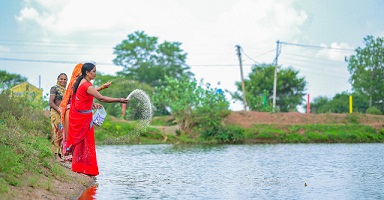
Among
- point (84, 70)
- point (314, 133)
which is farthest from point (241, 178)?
point (314, 133)

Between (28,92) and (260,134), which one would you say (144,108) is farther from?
(260,134)

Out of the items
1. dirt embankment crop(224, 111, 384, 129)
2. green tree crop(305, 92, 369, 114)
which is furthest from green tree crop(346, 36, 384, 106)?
Result: dirt embankment crop(224, 111, 384, 129)

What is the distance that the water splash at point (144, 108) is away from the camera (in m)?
11.8

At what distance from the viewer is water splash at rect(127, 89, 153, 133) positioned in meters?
11.8

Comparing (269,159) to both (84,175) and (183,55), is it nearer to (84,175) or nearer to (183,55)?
(84,175)

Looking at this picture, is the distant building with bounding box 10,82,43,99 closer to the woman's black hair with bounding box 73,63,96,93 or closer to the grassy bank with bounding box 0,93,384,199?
the grassy bank with bounding box 0,93,384,199

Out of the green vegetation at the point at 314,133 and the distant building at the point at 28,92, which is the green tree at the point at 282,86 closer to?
the green vegetation at the point at 314,133

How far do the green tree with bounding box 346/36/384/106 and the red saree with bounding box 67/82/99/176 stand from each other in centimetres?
5102

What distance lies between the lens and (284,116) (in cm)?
3697

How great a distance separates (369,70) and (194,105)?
103ft

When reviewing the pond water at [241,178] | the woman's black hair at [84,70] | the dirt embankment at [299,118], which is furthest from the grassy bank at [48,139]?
the woman's black hair at [84,70]

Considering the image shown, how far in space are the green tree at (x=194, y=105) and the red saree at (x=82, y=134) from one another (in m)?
21.1

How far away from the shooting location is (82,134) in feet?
36.1

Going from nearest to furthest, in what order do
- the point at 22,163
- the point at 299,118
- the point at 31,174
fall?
the point at 31,174
the point at 22,163
the point at 299,118
